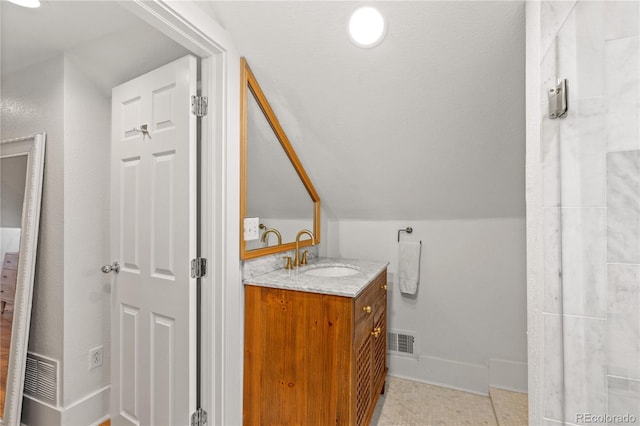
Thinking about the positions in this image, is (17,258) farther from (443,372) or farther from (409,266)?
(443,372)

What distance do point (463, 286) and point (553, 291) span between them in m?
1.44

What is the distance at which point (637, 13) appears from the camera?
76 centimetres

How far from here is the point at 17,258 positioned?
181 cm

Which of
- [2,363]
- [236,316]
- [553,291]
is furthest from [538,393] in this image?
[2,363]

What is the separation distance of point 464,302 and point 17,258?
286cm

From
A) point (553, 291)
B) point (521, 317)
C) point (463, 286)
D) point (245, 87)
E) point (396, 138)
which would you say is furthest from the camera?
point (463, 286)

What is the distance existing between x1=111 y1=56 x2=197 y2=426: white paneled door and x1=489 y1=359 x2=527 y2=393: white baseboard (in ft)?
6.38

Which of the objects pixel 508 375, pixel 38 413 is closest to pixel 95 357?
pixel 38 413

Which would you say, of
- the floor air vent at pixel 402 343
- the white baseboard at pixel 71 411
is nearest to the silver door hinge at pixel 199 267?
the white baseboard at pixel 71 411

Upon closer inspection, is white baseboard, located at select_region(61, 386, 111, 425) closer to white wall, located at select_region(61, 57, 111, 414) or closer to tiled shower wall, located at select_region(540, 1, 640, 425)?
white wall, located at select_region(61, 57, 111, 414)

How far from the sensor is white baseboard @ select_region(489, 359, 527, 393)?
2121mm

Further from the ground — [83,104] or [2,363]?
[83,104]

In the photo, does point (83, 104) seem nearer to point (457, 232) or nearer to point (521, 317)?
point (457, 232)

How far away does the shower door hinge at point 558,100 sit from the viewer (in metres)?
0.89
